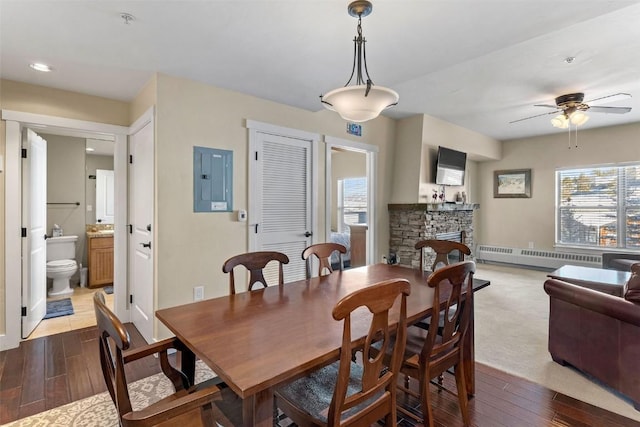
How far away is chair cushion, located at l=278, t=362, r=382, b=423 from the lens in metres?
1.33

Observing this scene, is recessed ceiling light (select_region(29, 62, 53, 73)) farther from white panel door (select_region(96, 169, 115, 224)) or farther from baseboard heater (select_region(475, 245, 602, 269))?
baseboard heater (select_region(475, 245, 602, 269))

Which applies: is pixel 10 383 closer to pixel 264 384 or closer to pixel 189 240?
pixel 189 240

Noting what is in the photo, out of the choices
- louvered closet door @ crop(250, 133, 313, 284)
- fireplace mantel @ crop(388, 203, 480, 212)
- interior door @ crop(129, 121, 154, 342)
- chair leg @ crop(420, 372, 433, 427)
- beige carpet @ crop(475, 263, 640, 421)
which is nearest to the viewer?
chair leg @ crop(420, 372, 433, 427)

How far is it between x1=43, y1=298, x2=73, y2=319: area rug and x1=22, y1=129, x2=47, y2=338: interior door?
9 cm

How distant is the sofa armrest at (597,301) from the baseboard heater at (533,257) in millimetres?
4246

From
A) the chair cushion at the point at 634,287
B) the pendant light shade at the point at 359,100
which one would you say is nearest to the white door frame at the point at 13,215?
the pendant light shade at the point at 359,100

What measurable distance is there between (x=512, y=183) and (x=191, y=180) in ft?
20.9

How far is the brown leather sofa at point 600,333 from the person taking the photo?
2059mm

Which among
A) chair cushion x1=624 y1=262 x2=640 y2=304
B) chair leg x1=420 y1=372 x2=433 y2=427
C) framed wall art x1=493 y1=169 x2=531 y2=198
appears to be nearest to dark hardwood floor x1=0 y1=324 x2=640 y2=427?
chair leg x1=420 y1=372 x2=433 y2=427

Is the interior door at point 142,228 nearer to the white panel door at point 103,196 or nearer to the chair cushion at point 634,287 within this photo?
the white panel door at point 103,196

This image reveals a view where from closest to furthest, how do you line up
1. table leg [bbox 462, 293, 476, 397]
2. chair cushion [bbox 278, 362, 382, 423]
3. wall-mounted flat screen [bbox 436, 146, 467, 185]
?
1. chair cushion [bbox 278, 362, 382, 423]
2. table leg [bbox 462, 293, 476, 397]
3. wall-mounted flat screen [bbox 436, 146, 467, 185]

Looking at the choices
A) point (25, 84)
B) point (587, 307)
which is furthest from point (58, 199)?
point (587, 307)

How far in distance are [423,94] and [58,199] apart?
5.45 m

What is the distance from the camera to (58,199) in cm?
493
